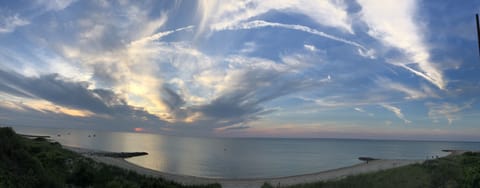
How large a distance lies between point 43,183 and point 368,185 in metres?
17.6

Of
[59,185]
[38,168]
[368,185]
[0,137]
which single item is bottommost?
[368,185]

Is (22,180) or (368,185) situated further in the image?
(368,185)

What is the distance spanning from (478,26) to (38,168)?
1727cm

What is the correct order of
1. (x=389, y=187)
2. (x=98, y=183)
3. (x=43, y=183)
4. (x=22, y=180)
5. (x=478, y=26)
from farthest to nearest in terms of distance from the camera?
(x=389, y=187) < (x=98, y=183) < (x=478, y=26) < (x=43, y=183) < (x=22, y=180)

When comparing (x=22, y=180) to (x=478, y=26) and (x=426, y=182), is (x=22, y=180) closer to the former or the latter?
(x=478, y=26)

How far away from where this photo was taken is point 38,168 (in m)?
10.9

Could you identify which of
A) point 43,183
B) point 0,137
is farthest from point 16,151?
point 43,183

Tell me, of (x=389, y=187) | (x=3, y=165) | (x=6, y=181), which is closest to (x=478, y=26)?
(x=389, y=187)

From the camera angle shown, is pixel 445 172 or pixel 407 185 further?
pixel 445 172

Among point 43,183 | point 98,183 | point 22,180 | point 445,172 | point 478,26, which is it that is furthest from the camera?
point 445,172

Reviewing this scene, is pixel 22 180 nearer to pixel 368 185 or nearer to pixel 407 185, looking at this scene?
pixel 368 185

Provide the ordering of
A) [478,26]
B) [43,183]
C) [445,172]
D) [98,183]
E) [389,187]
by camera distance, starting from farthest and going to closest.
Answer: [445,172] < [389,187] < [98,183] < [478,26] < [43,183]

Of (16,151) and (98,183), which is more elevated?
(16,151)

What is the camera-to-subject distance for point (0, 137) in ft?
38.0
